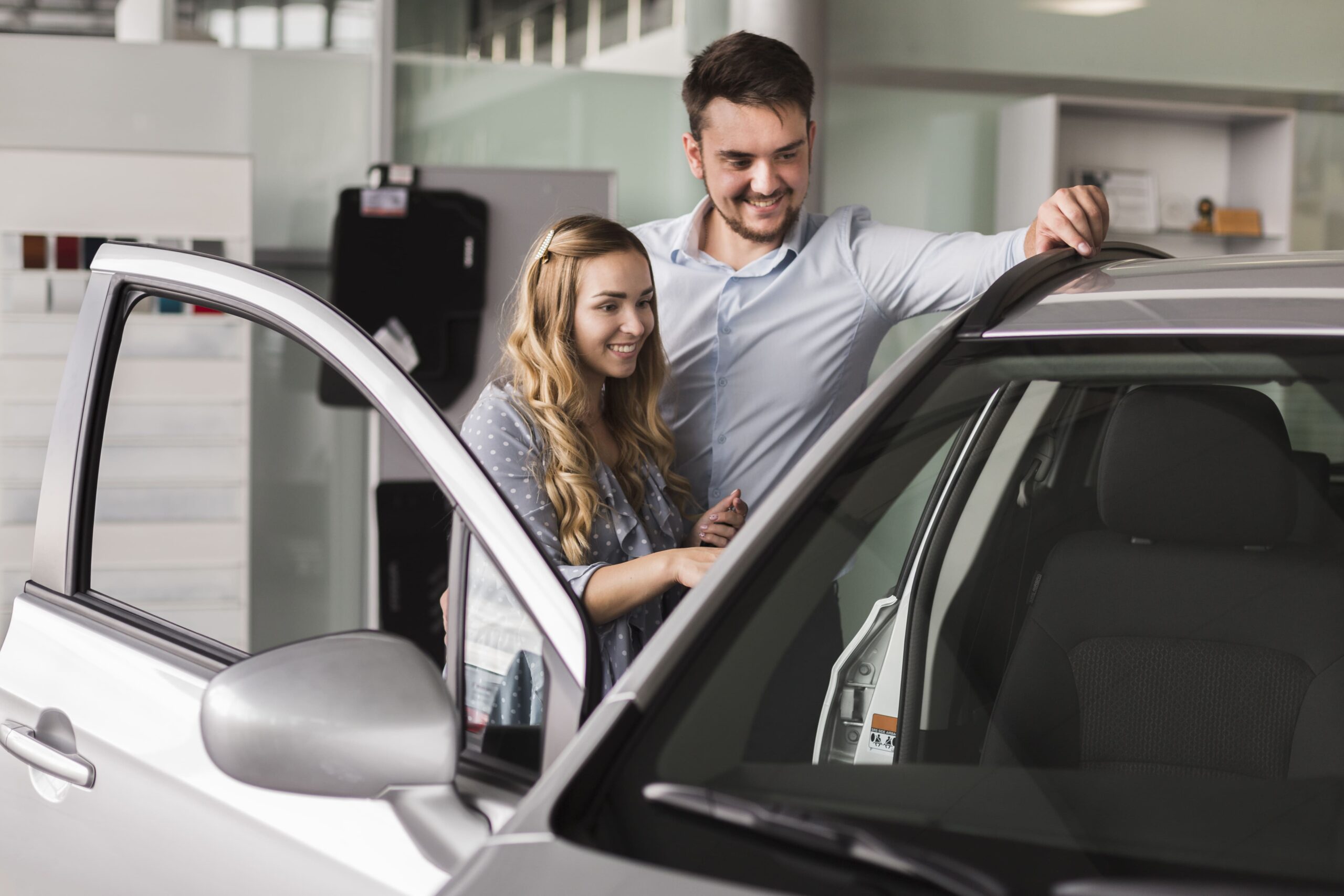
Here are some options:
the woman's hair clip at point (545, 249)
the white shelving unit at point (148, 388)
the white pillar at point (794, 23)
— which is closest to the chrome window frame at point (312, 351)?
the woman's hair clip at point (545, 249)

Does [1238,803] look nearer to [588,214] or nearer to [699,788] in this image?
[699,788]

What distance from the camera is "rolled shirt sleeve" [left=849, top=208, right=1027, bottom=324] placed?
1745mm

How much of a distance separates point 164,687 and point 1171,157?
413cm

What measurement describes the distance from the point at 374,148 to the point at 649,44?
102cm

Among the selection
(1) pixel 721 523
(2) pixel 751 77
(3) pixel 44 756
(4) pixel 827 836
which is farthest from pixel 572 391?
(4) pixel 827 836

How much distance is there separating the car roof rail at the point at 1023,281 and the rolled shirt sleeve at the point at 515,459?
49 centimetres

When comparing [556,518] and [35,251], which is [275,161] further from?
[556,518]

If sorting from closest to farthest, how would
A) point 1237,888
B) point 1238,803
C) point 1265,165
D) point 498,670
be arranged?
point 1237,888, point 1238,803, point 498,670, point 1265,165

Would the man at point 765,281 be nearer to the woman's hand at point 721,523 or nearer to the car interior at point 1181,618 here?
the woman's hand at point 721,523

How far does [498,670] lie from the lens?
3.35 feet

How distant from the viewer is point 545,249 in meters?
1.59

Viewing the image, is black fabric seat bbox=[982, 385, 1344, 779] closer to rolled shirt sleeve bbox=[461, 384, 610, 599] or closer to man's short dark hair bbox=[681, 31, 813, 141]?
rolled shirt sleeve bbox=[461, 384, 610, 599]

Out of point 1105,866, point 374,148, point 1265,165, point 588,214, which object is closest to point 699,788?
point 1105,866

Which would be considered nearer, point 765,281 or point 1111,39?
point 765,281
